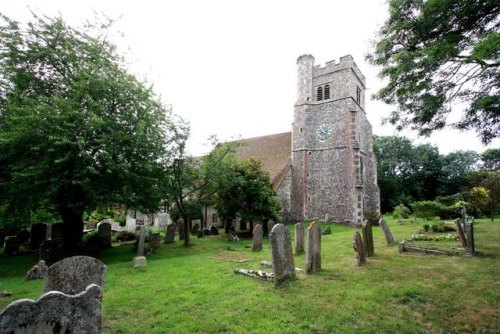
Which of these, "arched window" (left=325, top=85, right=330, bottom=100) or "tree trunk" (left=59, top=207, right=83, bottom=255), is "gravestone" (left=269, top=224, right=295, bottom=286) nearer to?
"tree trunk" (left=59, top=207, right=83, bottom=255)

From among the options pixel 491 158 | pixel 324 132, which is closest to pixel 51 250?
pixel 324 132

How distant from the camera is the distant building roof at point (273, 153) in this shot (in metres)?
21.9

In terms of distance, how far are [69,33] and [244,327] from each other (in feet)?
41.7

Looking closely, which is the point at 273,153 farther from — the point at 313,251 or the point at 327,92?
the point at 313,251

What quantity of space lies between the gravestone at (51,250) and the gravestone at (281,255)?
8603 mm

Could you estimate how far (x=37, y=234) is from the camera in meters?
13.4

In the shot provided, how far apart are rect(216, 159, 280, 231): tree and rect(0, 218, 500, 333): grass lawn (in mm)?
7590

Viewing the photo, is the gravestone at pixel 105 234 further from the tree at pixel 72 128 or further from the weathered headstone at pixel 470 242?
the weathered headstone at pixel 470 242

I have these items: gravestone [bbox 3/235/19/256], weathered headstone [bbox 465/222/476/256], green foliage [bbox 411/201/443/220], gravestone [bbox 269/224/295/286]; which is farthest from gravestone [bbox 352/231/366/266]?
green foliage [bbox 411/201/443/220]

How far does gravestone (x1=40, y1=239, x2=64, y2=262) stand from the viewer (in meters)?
9.72

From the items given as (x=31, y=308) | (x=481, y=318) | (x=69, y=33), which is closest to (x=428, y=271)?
(x=481, y=318)

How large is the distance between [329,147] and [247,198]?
9.55 metres

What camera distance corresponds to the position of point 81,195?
9828 mm

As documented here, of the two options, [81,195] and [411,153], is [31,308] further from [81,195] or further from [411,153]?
[411,153]
